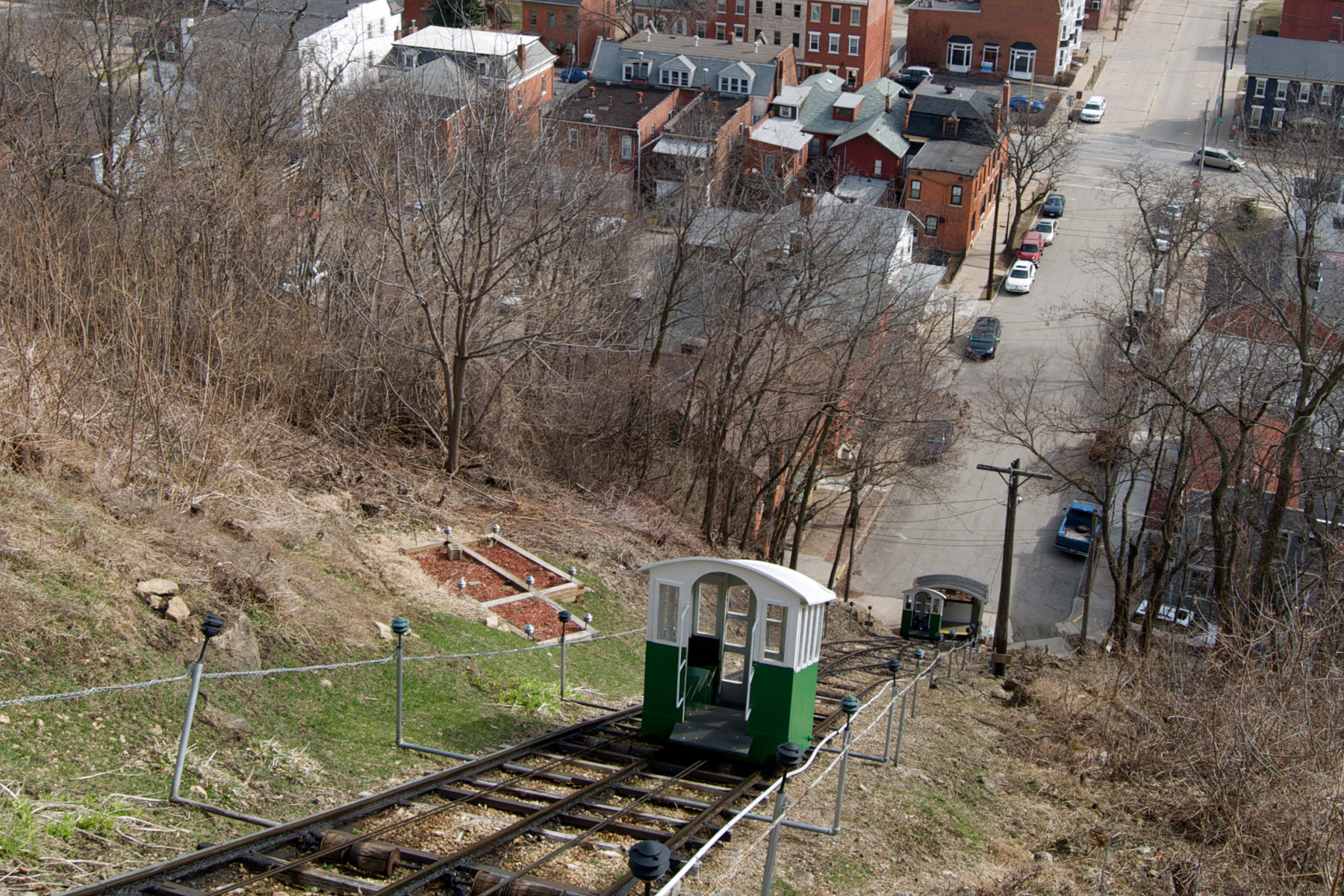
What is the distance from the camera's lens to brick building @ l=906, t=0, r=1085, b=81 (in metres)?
72.6

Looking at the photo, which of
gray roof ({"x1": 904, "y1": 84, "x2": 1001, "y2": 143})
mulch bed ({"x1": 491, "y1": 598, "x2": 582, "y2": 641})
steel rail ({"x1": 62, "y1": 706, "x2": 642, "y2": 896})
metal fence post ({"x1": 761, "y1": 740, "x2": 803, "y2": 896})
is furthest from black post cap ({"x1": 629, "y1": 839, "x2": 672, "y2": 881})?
gray roof ({"x1": 904, "y1": 84, "x2": 1001, "y2": 143})

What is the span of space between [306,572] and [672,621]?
4.60m

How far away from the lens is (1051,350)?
48094mm

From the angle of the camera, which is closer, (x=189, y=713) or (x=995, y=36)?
(x=189, y=713)

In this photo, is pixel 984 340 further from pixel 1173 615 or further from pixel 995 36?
pixel 995 36

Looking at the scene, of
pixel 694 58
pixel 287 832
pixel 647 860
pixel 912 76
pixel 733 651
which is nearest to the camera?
pixel 647 860

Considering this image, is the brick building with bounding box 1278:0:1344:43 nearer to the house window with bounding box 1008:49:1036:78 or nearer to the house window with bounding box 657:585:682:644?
the house window with bounding box 1008:49:1036:78

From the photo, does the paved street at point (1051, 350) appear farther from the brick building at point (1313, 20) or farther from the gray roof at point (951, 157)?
the brick building at point (1313, 20)

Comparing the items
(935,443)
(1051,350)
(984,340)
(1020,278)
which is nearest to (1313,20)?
(1020,278)

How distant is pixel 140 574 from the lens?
37.6 ft

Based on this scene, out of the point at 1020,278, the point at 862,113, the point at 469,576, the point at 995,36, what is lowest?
the point at 469,576

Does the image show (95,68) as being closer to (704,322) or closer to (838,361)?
(704,322)

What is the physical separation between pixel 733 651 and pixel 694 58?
55455mm

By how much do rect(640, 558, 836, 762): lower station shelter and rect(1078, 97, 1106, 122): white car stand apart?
64.7 metres
